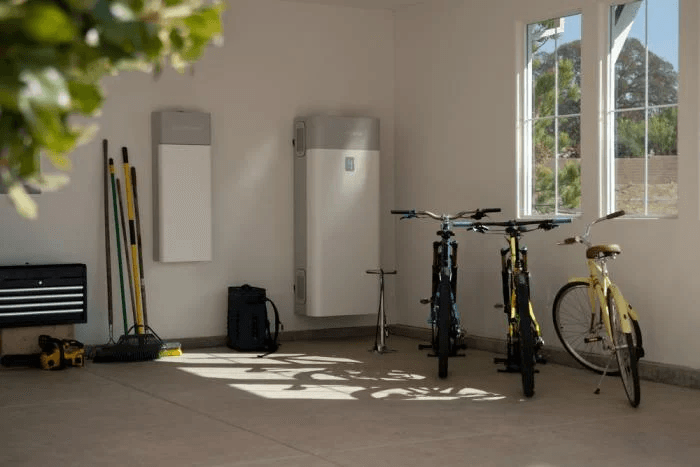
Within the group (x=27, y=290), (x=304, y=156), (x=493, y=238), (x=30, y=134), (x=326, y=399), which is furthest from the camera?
(x=304, y=156)

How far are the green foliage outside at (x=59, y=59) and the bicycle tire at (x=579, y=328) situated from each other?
6527 mm

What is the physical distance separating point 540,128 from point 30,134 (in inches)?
302

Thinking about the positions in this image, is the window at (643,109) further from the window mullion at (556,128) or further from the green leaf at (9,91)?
the green leaf at (9,91)

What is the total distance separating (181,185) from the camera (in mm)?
8633

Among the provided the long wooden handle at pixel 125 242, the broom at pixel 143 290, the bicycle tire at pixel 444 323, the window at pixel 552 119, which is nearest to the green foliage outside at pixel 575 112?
the window at pixel 552 119

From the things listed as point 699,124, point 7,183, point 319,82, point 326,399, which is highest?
point 319,82

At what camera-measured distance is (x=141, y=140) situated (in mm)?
8680

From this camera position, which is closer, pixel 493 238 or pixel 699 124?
pixel 699 124

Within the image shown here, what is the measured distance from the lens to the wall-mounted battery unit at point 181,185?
858cm

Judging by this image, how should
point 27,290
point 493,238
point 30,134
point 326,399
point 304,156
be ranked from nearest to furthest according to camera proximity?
point 30,134 → point 326,399 → point 27,290 → point 493,238 → point 304,156

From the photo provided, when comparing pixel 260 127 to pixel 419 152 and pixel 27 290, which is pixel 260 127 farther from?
pixel 27 290

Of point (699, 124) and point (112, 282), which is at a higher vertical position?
point (699, 124)

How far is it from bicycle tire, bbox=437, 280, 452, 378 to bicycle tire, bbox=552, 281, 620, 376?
2.72 ft

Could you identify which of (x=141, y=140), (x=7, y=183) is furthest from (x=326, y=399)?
(x=7, y=183)
